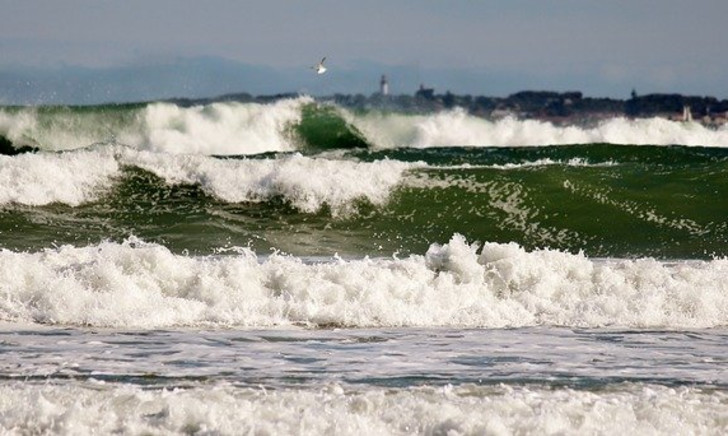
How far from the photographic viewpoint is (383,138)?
37688 millimetres

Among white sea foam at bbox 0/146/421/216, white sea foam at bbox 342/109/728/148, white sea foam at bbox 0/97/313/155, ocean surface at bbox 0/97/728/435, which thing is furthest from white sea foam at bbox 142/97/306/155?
white sea foam at bbox 0/146/421/216

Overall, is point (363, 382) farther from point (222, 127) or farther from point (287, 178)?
point (222, 127)

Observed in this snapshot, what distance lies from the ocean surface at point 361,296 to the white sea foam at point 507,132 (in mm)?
8123

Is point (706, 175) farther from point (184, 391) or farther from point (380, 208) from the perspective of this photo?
point (184, 391)

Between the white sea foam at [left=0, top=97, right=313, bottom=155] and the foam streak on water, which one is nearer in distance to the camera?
the foam streak on water

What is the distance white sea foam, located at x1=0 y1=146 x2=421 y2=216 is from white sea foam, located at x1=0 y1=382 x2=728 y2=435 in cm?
1284

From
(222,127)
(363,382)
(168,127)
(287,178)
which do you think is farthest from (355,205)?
(222,127)

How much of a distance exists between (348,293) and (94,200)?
933cm

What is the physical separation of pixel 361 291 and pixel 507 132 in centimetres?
2821

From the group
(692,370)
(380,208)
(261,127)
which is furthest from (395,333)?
(261,127)

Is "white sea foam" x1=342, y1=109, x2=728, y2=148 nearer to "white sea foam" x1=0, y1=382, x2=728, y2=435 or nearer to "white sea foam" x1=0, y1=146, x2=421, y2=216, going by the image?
"white sea foam" x1=0, y1=146, x2=421, y2=216

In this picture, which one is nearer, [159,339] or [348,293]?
[159,339]

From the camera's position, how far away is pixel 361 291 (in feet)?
43.6

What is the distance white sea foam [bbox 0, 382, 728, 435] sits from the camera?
7594 mm
